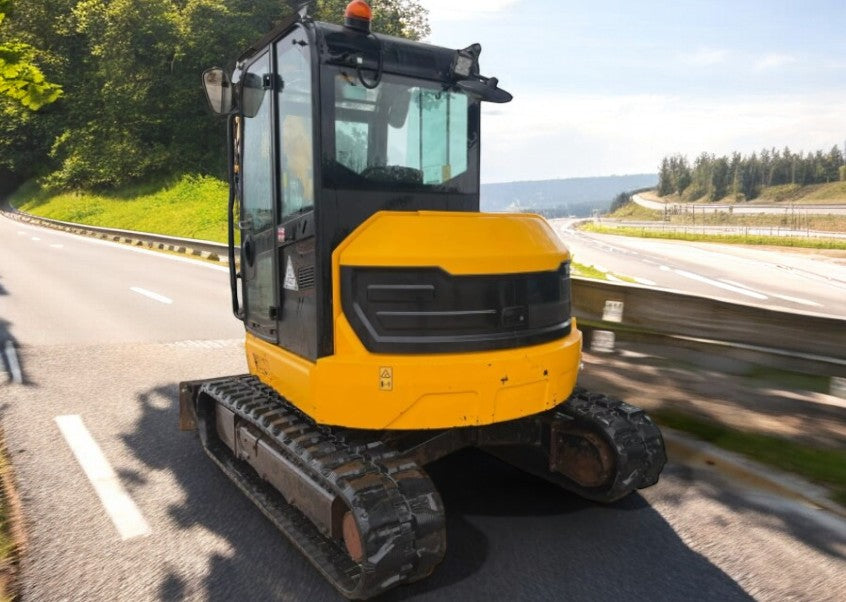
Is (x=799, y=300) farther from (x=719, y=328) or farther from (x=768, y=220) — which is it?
(x=768, y=220)

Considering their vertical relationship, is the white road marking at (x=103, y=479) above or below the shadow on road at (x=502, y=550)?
above

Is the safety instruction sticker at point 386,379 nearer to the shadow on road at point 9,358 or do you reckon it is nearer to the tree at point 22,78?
the shadow on road at point 9,358

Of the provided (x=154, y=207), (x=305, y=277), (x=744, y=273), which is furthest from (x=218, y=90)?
(x=154, y=207)

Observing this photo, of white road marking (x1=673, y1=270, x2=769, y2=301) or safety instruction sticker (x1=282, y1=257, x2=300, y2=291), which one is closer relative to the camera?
safety instruction sticker (x1=282, y1=257, x2=300, y2=291)

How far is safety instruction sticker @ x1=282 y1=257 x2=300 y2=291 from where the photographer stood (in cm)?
357

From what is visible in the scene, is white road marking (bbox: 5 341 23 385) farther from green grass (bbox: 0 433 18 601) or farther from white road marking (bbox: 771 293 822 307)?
white road marking (bbox: 771 293 822 307)

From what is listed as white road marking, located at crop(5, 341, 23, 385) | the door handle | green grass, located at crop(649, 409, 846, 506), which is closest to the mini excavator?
the door handle

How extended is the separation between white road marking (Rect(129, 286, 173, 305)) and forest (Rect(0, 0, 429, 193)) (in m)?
29.0

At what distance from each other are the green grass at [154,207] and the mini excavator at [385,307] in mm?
30586

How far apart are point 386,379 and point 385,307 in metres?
0.37

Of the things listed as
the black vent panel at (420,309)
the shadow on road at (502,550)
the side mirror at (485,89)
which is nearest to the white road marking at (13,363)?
the shadow on road at (502,550)

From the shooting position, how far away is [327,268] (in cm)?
328

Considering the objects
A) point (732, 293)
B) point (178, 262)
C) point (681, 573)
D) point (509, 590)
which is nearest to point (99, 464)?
point (509, 590)

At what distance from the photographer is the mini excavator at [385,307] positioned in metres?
3.13
